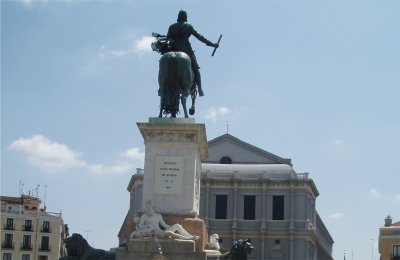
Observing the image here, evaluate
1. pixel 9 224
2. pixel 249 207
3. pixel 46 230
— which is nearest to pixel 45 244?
pixel 46 230

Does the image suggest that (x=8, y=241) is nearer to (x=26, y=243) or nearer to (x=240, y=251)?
(x=26, y=243)

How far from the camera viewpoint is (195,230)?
16.6 metres

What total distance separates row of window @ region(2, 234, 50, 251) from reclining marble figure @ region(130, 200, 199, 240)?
209ft

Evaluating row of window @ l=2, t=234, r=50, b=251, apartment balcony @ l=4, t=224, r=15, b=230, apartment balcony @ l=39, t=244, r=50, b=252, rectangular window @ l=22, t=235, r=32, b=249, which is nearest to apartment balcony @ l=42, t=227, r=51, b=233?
row of window @ l=2, t=234, r=50, b=251

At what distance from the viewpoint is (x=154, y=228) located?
53.0 ft

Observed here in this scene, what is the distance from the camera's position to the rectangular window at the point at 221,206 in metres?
90.4

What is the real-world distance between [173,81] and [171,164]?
6.35ft

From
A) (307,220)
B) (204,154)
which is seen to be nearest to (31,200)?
(307,220)

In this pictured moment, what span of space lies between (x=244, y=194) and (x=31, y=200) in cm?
2328

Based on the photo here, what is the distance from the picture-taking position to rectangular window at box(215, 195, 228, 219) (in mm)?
90438

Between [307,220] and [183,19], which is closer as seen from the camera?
[183,19]

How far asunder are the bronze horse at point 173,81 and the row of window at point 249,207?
2886 inches

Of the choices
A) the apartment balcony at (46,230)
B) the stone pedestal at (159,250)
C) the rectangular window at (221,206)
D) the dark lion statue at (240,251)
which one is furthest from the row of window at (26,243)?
the dark lion statue at (240,251)

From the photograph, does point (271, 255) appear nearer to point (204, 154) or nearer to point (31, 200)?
point (31, 200)
